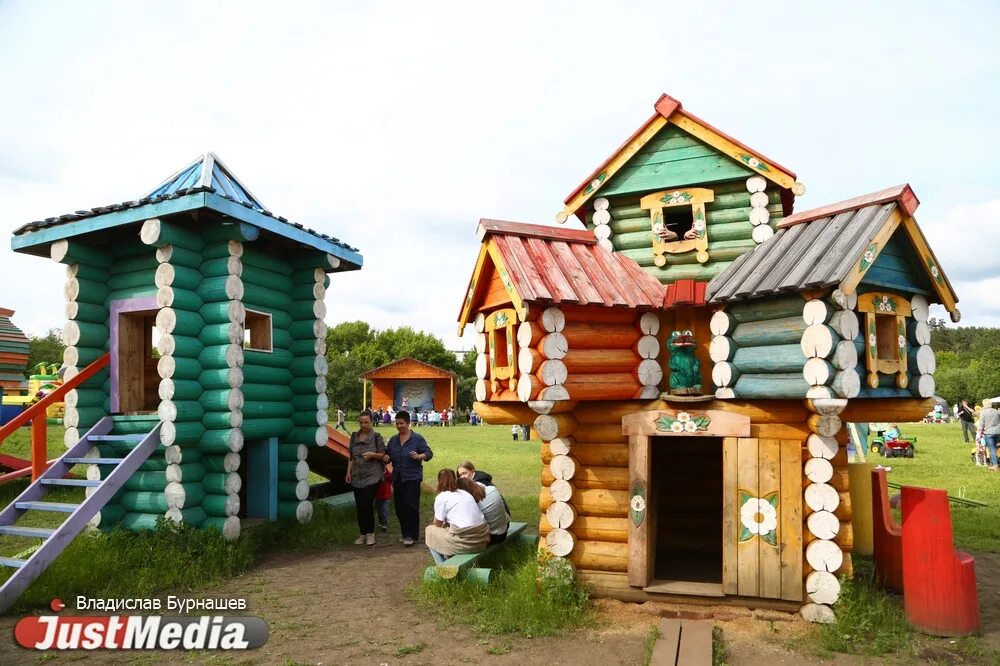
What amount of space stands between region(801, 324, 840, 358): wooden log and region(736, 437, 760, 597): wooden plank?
1189 millimetres

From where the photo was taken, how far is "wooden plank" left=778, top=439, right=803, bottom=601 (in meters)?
6.92

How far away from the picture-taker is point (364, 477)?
35.2 feet

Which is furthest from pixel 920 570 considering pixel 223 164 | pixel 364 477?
pixel 223 164

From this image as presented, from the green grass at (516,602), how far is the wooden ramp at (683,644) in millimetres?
891

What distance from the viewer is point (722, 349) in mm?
7363

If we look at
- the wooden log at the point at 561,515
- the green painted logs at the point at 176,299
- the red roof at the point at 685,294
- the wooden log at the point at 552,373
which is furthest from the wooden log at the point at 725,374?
the green painted logs at the point at 176,299

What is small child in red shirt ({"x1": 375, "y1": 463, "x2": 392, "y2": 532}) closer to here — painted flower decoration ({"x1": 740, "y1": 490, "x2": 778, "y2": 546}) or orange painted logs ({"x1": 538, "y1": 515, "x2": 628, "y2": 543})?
orange painted logs ({"x1": 538, "y1": 515, "x2": 628, "y2": 543})

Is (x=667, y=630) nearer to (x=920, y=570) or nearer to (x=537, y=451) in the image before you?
(x=920, y=570)

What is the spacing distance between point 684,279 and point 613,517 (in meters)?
2.91

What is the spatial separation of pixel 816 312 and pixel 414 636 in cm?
508

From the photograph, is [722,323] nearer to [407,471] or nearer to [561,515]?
[561,515]

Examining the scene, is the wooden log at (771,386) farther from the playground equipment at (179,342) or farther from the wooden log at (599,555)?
the playground equipment at (179,342)

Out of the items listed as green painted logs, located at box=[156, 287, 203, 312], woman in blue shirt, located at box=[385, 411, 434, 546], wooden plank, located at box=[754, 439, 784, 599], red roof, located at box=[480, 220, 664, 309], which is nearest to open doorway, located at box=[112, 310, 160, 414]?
green painted logs, located at box=[156, 287, 203, 312]

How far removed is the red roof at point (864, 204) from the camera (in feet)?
22.9
